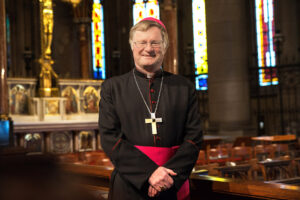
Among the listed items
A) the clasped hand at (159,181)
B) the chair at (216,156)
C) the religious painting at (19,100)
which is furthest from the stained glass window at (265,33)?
the clasped hand at (159,181)

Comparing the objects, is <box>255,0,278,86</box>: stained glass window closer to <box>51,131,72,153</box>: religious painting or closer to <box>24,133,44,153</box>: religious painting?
<box>51,131,72,153</box>: religious painting

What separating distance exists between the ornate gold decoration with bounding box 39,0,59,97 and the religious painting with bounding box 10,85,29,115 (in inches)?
19.7

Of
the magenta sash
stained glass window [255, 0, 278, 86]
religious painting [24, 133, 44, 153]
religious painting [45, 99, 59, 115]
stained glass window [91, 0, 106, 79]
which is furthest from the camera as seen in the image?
stained glass window [91, 0, 106, 79]

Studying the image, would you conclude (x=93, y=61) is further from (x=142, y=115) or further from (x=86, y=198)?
(x=86, y=198)

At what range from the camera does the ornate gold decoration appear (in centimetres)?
1358

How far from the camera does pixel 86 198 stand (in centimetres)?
80

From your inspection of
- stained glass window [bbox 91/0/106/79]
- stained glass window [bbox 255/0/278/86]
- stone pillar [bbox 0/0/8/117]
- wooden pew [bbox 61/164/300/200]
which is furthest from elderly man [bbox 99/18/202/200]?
stained glass window [bbox 91/0/106/79]

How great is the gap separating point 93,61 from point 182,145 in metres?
23.8

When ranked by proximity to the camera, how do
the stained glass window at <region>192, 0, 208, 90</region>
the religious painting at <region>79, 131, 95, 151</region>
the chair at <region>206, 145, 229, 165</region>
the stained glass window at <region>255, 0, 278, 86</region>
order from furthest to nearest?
1. the stained glass window at <region>192, 0, 208, 90</region>
2. the stained glass window at <region>255, 0, 278, 86</region>
3. the religious painting at <region>79, 131, 95, 151</region>
4. the chair at <region>206, 145, 229, 165</region>

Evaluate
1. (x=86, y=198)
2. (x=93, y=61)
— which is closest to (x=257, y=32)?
(x=93, y=61)

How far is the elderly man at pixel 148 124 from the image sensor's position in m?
2.47

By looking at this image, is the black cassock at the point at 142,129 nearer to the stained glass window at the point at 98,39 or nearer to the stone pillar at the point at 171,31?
the stone pillar at the point at 171,31

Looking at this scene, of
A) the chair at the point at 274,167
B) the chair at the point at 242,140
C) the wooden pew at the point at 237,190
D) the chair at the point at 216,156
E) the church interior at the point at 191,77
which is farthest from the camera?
the chair at the point at 242,140

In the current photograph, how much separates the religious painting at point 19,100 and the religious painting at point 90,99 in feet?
6.27
